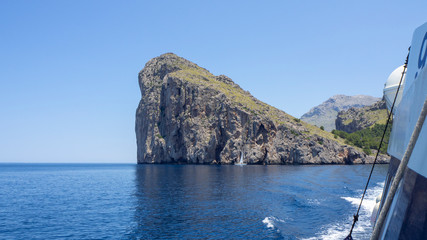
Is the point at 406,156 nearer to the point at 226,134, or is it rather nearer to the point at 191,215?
the point at 191,215

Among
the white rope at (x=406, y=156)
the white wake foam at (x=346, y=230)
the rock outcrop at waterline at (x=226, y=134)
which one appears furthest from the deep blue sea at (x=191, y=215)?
the rock outcrop at waterline at (x=226, y=134)

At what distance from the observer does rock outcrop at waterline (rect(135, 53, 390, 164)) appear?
495ft

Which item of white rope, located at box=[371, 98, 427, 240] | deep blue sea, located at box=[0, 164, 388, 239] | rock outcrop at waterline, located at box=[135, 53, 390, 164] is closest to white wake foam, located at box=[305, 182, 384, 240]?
deep blue sea, located at box=[0, 164, 388, 239]

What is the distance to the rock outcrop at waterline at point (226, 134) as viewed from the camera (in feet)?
495

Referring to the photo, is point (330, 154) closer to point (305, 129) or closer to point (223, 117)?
point (305, 129)

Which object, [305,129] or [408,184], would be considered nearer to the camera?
[408,184]

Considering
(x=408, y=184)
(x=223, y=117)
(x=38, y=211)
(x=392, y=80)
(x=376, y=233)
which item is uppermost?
(x=223, y=117)

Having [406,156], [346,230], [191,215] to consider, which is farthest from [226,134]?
[406,156]

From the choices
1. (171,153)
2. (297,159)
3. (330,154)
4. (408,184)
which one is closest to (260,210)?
(408,184)

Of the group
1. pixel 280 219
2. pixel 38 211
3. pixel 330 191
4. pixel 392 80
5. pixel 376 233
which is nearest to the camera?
pixel 376 233

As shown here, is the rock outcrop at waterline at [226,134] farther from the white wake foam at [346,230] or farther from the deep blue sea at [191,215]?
the white wake foam at [346,230]

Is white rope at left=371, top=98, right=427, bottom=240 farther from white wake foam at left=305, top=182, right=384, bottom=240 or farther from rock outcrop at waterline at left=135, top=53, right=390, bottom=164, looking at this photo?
rock outcrop at waterline at left=135, top=53, right=390, bottom=164

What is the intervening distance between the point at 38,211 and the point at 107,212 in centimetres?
1108

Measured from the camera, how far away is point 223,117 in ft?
529
